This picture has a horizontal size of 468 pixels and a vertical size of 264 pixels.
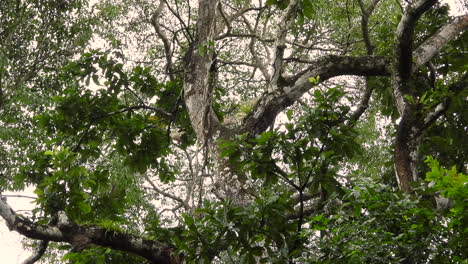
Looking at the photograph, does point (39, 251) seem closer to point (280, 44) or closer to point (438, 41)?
point (280, 44)

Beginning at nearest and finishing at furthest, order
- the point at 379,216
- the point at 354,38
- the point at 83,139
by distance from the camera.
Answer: the point at 379,216 < the point at 83,139 < the point at 354,38

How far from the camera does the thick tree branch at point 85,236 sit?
12.6 feet

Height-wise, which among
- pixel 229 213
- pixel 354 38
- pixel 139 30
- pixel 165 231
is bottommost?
pixel 229 213

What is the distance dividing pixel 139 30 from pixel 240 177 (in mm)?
6410

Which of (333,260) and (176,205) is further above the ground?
(176,205)

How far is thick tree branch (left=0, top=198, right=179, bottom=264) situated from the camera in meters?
3.83

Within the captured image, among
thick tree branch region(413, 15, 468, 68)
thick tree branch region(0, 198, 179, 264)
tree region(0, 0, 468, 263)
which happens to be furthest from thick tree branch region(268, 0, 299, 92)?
thick tree branch region(0, 198, 179, 264)

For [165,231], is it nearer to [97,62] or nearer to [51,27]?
[97,62]

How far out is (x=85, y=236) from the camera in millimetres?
4078

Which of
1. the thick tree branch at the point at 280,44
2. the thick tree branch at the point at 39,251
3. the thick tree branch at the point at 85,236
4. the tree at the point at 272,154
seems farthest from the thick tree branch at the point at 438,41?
the thick tree branch at the point at 39,251

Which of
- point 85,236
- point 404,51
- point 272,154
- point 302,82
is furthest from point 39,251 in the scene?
point 404,51

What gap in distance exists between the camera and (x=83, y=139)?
6039 millimetres

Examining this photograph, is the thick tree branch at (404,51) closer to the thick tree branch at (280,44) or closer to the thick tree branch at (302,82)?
the thick tree branch at (302,82)

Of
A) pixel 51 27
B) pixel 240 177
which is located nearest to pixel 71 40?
pixel 51 27
